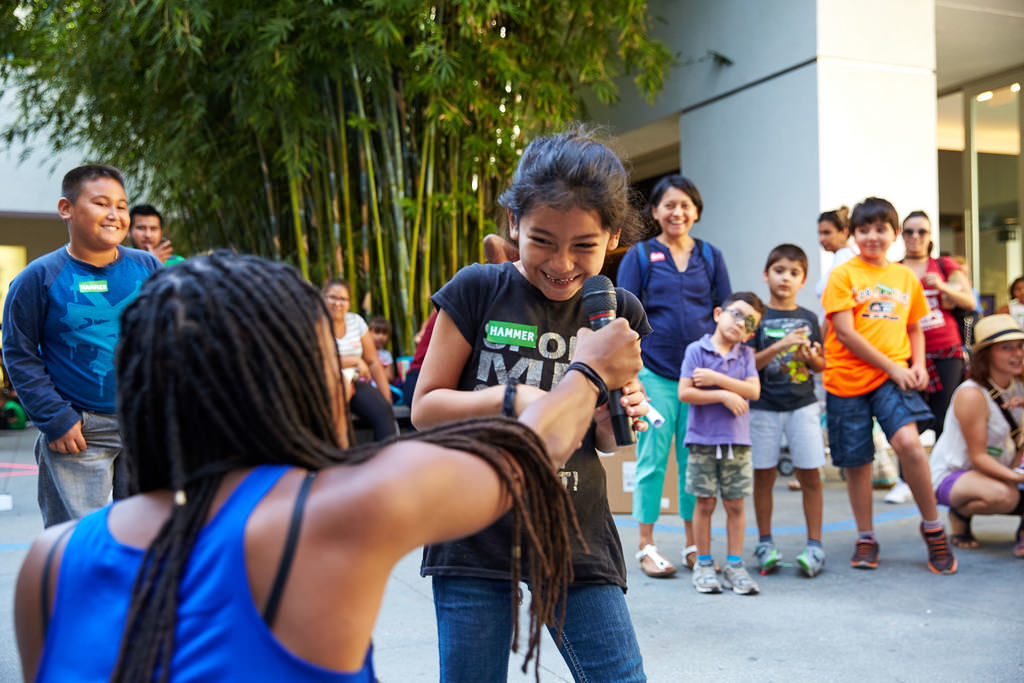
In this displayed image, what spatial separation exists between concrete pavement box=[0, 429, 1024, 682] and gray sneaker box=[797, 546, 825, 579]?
39mm

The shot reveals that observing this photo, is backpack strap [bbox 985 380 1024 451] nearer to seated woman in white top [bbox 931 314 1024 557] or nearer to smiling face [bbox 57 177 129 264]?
seated woman in white top [bbox 931 314 1024 557]

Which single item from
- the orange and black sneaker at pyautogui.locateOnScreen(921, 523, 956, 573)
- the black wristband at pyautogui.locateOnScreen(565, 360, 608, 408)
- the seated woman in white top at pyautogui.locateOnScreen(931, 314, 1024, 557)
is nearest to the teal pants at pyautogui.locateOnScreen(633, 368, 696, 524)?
the orange and black sneaker at pyautogui.locateOnScreen(921, 523, 956, 573)

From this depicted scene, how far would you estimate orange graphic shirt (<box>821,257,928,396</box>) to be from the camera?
13.7 ft

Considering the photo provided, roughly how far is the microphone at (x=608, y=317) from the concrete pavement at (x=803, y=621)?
1.57 metres

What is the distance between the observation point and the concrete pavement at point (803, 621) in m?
2.91

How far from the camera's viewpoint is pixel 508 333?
1.70m

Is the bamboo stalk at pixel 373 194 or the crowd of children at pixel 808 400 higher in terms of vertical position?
the bamboo stalk at pixel 373 194

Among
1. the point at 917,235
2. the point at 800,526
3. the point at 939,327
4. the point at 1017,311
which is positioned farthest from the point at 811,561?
the point at 1017,311

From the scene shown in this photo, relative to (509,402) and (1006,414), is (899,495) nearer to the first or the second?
(1006,414)

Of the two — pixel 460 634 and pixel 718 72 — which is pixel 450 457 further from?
pixel 718 72

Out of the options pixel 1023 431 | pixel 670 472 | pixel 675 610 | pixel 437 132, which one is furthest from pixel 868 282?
pixel 437 132

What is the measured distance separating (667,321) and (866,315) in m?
0.96

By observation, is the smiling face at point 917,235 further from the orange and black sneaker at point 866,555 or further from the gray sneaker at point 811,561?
the gray sneaker at point 811,561

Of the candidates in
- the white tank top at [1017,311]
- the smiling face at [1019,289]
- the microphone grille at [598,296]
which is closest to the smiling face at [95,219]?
the microphone grille at [598,296]
